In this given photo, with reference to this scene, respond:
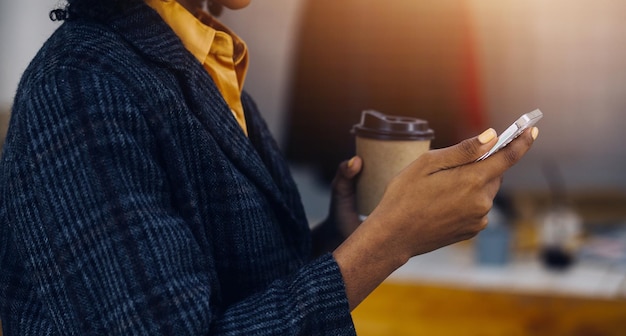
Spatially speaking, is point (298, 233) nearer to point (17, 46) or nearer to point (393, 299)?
point (393, 299)

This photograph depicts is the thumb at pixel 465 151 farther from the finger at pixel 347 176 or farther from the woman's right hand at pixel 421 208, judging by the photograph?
the finger at pixel 347 176

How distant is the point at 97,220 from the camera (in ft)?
2.76

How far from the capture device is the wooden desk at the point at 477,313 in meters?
2.31

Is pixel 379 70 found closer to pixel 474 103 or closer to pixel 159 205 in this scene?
pixel 474 103

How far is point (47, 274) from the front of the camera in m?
0.86

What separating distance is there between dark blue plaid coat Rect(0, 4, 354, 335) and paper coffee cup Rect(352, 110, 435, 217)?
216 mm

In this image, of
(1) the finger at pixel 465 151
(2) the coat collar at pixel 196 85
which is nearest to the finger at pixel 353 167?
(2) the coat collar at pixel 196 85

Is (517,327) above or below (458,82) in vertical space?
below

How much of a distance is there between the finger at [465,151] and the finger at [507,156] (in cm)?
2

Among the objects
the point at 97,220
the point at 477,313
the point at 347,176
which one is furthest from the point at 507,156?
the point at 477,313

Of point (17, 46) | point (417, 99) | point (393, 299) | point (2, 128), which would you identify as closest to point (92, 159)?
point (393, 299)

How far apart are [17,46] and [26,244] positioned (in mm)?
2872

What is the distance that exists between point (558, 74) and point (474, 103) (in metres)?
0.64

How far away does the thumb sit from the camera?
93 cm
